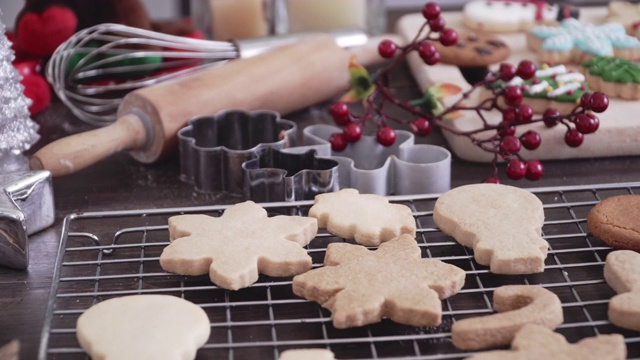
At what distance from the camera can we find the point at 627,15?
5.24 ft

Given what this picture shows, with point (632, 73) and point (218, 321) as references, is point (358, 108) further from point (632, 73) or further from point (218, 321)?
point (218, 321)

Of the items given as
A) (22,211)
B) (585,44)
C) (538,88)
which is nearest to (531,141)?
(538,88)

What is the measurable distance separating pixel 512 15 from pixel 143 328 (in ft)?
3.54

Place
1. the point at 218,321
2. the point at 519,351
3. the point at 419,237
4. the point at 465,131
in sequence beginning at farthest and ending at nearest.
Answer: the point at 465,131 → the point at 419,237 → the point at 218,321 → the point at 519,351

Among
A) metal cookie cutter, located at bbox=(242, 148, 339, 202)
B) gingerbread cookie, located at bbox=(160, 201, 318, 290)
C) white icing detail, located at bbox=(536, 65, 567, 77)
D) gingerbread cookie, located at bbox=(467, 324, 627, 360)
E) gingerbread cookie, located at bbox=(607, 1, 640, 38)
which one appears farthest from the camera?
gingerbread cookie, located at bbox=(607, 1, 640, 38)

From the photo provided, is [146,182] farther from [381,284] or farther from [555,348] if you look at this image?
[555,348]

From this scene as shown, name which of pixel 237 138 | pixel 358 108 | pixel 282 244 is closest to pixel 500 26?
pixel 358 108

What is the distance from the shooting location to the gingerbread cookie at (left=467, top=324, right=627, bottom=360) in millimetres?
720

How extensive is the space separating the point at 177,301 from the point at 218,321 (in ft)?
0.17

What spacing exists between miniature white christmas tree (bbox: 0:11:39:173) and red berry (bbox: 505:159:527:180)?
60 cm

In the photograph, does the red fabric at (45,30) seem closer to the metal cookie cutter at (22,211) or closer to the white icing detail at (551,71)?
the metal cookie cutter at (22,211)

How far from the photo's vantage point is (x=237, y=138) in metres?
1.24

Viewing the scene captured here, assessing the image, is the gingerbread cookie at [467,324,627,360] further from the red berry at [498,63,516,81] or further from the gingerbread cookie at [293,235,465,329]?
the red berry at [498,63,516,81]

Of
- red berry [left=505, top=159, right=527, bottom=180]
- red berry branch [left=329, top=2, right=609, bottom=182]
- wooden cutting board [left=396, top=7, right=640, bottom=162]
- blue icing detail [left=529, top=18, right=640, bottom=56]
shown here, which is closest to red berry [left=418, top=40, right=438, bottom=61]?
red berry branch [left=329, top=2, right=609, bottom=182]
